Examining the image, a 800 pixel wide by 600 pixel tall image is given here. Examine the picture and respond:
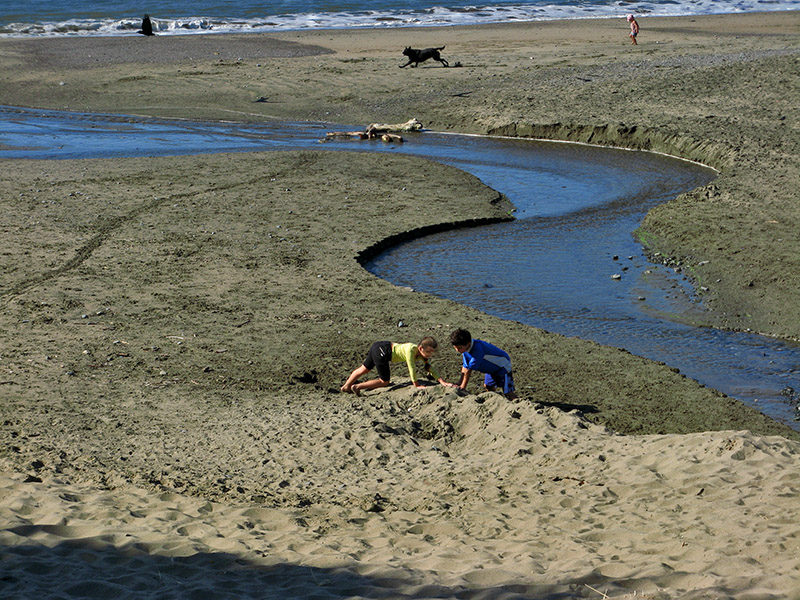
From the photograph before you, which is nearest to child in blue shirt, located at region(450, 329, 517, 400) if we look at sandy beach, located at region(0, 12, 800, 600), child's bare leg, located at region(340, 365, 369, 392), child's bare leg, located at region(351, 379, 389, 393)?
sandy beach, located at region(0, 12, 800, 600)

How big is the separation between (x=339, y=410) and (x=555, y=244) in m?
8.06

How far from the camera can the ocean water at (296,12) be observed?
51469mm

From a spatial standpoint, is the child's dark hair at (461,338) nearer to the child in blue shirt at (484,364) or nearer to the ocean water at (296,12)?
the child in blue shirt at (484,364)

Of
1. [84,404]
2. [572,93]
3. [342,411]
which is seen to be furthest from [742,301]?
[572,93]

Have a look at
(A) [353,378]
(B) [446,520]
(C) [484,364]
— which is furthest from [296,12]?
(B) [446,520]

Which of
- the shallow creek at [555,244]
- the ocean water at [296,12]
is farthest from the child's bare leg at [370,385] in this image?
the ocean water at [296,12]

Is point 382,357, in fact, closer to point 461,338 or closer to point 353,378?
point 353,378

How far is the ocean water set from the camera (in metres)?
51.5

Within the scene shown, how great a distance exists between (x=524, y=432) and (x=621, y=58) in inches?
1059

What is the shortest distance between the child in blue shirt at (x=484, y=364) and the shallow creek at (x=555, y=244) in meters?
2.61

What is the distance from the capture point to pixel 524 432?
31.0 feet

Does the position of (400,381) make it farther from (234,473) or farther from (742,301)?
(742,301)

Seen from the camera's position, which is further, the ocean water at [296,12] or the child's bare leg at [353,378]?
the ocean water at [296,12]

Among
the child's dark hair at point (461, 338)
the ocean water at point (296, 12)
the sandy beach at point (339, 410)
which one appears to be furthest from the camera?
the ocean water at point (296, 12)
